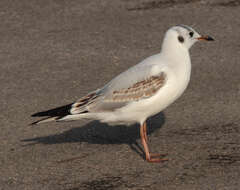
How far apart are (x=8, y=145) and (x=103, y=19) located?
4.43 metres

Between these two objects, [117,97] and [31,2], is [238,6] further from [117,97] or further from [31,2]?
[117,97]

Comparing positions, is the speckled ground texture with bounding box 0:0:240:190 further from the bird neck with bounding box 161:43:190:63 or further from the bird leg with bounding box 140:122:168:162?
the bird neck with bounding box 161:43:190:63

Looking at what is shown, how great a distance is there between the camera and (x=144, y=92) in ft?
21.0

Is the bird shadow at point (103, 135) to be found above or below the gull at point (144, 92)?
below

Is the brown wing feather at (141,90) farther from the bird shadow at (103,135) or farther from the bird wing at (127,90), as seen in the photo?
the bird shadow at (103,135)

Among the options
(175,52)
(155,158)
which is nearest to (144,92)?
(175,52)

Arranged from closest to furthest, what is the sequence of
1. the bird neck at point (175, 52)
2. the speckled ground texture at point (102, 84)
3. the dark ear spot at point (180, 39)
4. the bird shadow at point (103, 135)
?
1. the speckled ground texture at point (102, 84)
2. the bird neck at point (175, 52)
3. the dark ear spot at point (180, 39)
4. the bird shadow at point (103, 135)

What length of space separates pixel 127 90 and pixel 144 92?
0.20m

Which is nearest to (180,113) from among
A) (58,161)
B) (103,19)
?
(58,161)

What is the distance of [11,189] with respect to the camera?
228 inches

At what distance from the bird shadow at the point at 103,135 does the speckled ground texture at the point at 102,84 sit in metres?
0.01

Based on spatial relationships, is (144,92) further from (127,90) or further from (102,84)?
(102,84)

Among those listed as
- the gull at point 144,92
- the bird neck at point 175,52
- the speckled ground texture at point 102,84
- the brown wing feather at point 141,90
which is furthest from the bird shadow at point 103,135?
the bird neck at point 175,52

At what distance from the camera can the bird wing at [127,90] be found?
6.36 metres
